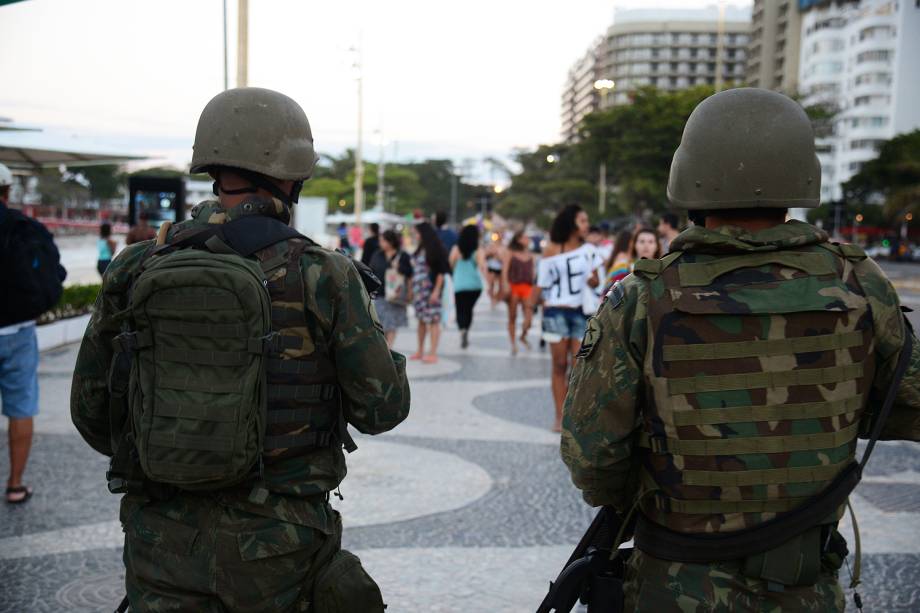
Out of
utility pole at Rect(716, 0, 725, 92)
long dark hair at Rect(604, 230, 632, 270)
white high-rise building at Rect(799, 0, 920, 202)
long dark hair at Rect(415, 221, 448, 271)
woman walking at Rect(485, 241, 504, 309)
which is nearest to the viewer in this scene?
long dark hair at Rect(604, 230, 632, 270)

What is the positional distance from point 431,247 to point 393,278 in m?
0.58

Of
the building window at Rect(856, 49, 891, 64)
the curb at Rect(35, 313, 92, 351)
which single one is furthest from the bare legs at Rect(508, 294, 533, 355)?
the building window at Rect(856, 49, 891, 64)

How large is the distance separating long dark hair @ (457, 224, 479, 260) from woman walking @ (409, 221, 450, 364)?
994mm

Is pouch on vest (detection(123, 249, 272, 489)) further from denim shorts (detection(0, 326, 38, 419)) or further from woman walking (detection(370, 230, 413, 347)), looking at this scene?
woman walking (detection(370, 230, 413, 347))

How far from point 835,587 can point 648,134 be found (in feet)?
171

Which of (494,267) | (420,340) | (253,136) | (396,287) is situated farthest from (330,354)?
(494,267)

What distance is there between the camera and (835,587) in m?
2.09

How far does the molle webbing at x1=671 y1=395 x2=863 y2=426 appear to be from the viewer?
2035 millimetres

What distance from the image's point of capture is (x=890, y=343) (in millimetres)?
2133

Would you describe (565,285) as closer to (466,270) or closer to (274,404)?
(466,270)

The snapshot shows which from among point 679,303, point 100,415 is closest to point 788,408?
point 679,303

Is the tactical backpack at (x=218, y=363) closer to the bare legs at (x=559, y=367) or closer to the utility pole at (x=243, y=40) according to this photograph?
the bare legs at (x=559, y=367)

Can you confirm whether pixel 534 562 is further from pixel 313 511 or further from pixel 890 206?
pixel 890 206

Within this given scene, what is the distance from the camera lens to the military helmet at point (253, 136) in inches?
94.8
